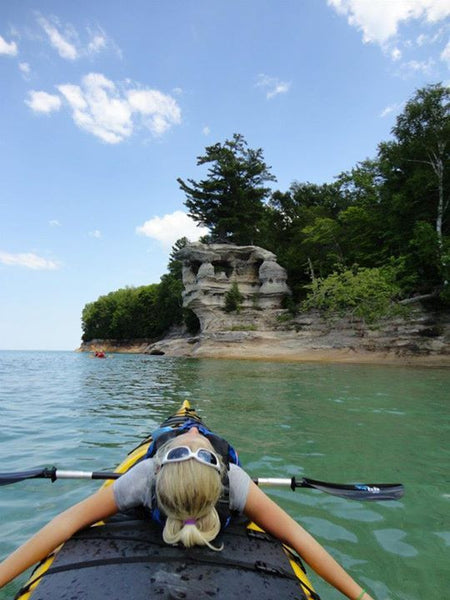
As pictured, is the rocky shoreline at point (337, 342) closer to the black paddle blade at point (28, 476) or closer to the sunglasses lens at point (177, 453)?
the black paddle blade at point (28, 476)

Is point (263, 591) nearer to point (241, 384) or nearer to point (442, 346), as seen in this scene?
point (241, 384)

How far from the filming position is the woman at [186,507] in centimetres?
164

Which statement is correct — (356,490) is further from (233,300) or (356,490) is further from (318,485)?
(233,300)

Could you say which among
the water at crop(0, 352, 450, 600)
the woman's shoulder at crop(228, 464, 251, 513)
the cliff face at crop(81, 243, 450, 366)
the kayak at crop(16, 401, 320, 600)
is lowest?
the water at crop(0, 352, 450, 600)

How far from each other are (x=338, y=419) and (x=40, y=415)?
5.86 meters

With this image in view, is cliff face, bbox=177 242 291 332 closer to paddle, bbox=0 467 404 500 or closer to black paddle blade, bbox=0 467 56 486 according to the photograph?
paddle, bbox=0 467 404 500

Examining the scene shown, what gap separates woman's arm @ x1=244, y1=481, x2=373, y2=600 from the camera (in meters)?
1.86

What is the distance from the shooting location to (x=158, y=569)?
1.65 m

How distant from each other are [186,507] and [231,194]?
36.1 m

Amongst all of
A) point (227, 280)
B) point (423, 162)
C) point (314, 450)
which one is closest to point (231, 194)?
point (227, 280)

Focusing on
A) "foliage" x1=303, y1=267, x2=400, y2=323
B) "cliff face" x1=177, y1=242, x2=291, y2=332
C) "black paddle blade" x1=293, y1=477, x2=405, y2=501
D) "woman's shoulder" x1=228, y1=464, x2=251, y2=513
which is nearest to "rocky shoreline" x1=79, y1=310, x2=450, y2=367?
"foliage" x1=303, y1=267, x2=400, y2=323

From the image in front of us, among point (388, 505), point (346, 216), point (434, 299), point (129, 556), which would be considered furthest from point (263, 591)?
point (346, 216)

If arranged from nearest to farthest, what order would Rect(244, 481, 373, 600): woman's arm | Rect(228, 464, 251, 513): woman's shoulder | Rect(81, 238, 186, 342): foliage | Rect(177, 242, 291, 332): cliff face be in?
Rect(244, 481, 373, 600): woman's arm
Rect(228, 464, 251, 513): woman's shoulder
Rect(177, 242, 291, 332): cliff face
Rect(81, 238, 186, 342): foliage

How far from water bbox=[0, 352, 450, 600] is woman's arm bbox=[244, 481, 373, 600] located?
0.54 m
